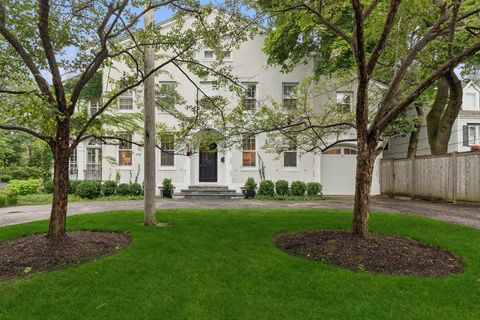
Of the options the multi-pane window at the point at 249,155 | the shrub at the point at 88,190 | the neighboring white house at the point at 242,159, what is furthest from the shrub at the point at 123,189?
the multi-pane window at the point at 249,155

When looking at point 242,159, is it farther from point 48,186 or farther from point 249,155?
point 48,186

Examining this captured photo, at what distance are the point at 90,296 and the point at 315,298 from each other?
2.57 meters

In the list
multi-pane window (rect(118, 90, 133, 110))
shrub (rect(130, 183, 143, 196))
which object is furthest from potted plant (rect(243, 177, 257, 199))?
multi-pane window (rect(118, 90, 133, 110))

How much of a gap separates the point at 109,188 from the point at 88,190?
928 mm

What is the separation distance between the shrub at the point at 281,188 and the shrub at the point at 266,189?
24 cm

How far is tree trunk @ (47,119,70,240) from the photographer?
17.6ft

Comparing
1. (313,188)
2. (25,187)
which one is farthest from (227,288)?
(25,187)

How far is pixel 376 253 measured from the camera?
16.8 feet

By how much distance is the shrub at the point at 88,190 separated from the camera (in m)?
14.5

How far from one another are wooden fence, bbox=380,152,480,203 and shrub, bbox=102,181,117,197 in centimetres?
1300

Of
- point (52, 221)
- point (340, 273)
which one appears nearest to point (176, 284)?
point (340, 273)

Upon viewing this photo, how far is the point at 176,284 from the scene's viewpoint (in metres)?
4.04

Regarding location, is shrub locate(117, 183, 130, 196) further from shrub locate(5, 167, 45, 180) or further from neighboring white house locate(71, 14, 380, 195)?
shrub locate(5, 167, 45, 180)

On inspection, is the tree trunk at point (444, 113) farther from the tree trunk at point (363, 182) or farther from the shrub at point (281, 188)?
the tree trunk at point (363, 182)
